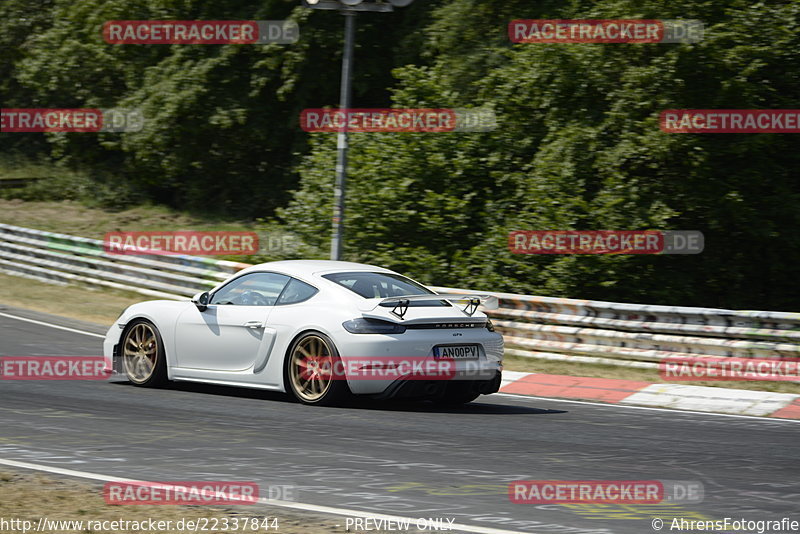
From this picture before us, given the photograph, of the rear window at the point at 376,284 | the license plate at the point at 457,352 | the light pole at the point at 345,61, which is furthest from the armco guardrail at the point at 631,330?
the license plate at the point at 457,352

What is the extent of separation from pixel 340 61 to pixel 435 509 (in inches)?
933

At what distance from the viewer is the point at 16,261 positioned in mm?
23969

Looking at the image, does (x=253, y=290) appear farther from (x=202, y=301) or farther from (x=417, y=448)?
(x=417, y=448)

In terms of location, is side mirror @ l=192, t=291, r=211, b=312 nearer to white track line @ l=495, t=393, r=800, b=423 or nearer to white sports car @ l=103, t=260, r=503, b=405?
white sports car @ l=103, t=260, r=503, b=405

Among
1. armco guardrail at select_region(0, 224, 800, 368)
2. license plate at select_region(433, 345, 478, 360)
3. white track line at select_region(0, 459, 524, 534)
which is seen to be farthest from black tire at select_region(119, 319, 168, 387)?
armco guardrail at select_region(0, 224, 800, 368)

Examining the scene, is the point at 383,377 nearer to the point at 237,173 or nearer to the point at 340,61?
the point at 340,61

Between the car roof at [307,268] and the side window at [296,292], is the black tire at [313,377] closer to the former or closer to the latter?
the side window at [296,292]

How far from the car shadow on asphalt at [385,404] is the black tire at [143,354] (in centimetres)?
14

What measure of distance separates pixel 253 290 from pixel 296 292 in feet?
1.85

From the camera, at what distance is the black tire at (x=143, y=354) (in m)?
11.0

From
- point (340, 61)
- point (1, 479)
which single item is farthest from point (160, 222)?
point (1, 479)

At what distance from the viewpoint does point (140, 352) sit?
36.7 feet

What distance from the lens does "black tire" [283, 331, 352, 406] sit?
9.74 m

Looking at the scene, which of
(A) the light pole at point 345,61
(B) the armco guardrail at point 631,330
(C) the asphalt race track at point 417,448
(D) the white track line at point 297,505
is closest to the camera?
(D) the white track line at point 297,505
